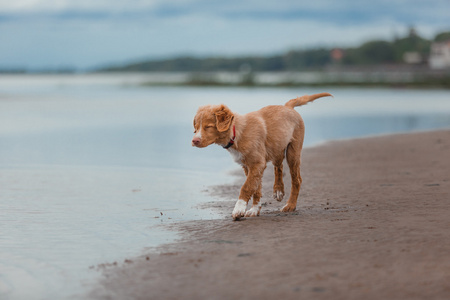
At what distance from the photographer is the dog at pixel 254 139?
7.48 m

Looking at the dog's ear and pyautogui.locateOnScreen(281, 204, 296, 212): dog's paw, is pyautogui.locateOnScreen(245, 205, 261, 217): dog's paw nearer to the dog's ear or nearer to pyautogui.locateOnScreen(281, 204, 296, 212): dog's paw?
pyautogui.locateOnScreen(281, 204, 296, 212): dog's paw

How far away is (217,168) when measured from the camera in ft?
43.7

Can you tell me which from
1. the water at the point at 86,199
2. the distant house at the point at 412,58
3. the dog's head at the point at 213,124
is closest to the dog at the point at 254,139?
the dog's head at the point at 213,124

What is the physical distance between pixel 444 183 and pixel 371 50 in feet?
459

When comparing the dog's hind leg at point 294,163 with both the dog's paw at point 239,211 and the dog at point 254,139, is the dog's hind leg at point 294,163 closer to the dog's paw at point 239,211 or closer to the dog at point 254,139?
the dog at point 254,139

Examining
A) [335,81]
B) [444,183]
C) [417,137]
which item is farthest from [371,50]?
[444,183]

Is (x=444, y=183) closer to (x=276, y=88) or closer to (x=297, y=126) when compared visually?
(x=297, y=126)

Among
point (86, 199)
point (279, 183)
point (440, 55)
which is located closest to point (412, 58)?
point (440, 55)

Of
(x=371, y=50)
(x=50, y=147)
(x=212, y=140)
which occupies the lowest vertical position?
(x=50, y=147)

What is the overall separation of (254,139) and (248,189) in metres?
0.64

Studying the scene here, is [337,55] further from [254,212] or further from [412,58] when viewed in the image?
[254,212]

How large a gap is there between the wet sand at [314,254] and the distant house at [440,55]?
118 metres

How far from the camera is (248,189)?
301 inches

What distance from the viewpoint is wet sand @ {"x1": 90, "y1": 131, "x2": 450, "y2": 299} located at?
4883mm
